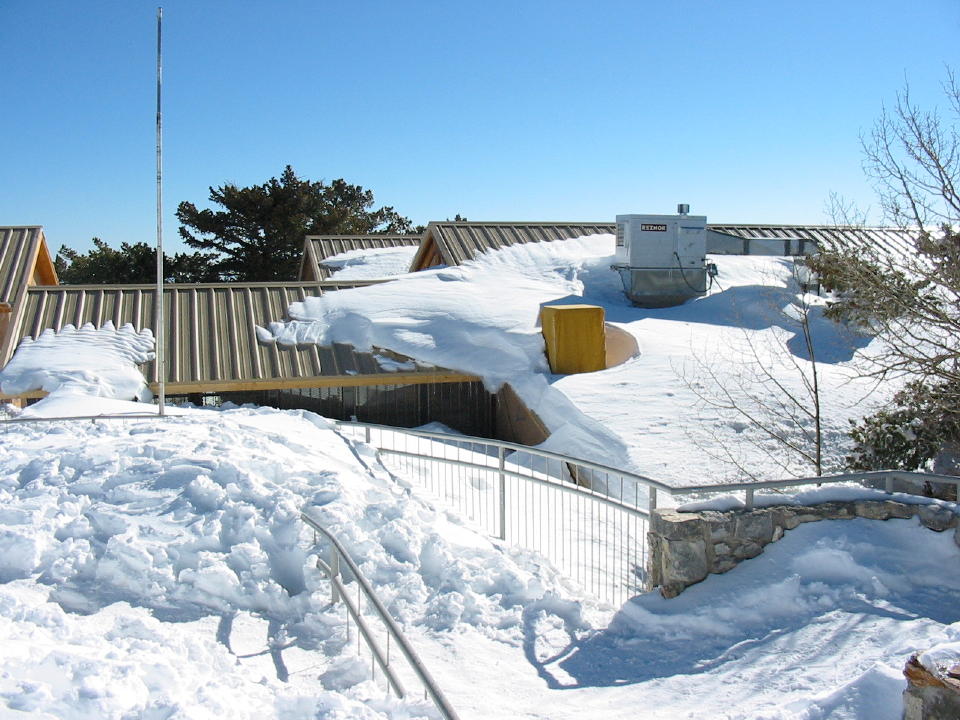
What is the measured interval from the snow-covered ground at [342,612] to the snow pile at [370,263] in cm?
1850

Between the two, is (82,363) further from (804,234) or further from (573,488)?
(804,234)

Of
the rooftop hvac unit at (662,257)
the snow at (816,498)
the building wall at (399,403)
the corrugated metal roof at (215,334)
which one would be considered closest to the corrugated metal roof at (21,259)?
the corrugated metal roof at (215,334)

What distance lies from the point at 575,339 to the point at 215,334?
6.67 meters

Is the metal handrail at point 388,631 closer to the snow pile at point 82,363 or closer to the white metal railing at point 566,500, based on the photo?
the white metal railing at point 566,500

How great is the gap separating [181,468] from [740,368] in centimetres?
1045

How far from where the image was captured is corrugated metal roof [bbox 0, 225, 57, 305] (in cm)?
1817

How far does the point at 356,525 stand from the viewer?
678cm

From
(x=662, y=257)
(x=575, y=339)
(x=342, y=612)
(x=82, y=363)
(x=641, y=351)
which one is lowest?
(x=342, y=612)

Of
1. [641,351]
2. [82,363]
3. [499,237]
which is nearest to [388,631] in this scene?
[82,363]

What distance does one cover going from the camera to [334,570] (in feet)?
18.8

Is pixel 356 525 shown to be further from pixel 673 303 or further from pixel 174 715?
pixel 673 303

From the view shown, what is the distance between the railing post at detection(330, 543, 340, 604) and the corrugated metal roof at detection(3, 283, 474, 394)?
8780mm

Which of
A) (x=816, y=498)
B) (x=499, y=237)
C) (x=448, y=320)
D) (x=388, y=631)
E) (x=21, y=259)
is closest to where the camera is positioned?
(x=388, y=631)

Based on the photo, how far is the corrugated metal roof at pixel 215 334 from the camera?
46.8ft
